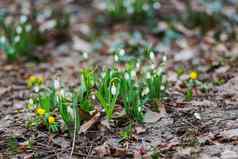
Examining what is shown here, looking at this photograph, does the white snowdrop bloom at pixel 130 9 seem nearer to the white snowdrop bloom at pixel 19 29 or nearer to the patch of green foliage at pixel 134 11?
the patch of green foliage at pixel 134 11

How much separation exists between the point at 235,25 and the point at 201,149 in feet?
8.29

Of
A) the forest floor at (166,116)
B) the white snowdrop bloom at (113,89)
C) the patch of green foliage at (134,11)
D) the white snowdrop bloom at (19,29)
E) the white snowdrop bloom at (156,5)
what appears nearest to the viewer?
the forest floor at (166,116)

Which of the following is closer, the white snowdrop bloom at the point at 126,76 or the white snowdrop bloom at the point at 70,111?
the white snowdrop bloom at the point at 70,111

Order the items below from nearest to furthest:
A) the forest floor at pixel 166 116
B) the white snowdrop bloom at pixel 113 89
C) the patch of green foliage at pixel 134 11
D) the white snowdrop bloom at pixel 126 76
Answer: the forest floor at pixel 166 116 → the white snowdrop bloom at pixel 113 89 → the white snowdrop bloom at pixel 126 76 → the patch of green foliage at pixel 134 11

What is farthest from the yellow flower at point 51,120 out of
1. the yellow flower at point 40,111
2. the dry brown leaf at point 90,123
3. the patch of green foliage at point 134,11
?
the patch of green foliage at point 134,11

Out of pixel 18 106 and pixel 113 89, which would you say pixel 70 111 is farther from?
pixel 18 106

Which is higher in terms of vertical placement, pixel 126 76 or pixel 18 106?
pixel 126 76

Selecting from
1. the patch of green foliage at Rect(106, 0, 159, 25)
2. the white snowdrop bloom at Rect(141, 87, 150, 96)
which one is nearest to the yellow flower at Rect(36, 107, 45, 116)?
the white snowdrop bloom at Rect(141, 87, 150, 96)

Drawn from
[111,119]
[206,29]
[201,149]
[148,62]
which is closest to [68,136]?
[111,119]

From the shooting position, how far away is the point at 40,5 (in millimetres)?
5227

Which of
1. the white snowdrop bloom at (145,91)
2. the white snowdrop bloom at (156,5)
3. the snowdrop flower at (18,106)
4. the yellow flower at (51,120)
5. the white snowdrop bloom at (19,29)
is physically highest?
the white snowdrop bloom at (156,5)

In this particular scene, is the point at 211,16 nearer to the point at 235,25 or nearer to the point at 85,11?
the point at 235,25

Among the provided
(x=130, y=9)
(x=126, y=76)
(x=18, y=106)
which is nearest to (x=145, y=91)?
(x=126, y=76)

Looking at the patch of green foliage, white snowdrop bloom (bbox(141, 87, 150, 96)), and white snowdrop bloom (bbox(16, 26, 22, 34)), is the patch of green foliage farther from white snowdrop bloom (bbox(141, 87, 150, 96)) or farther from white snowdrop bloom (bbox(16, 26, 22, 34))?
white snowdrop bloom (bbox(141, 87, 150, 96))
